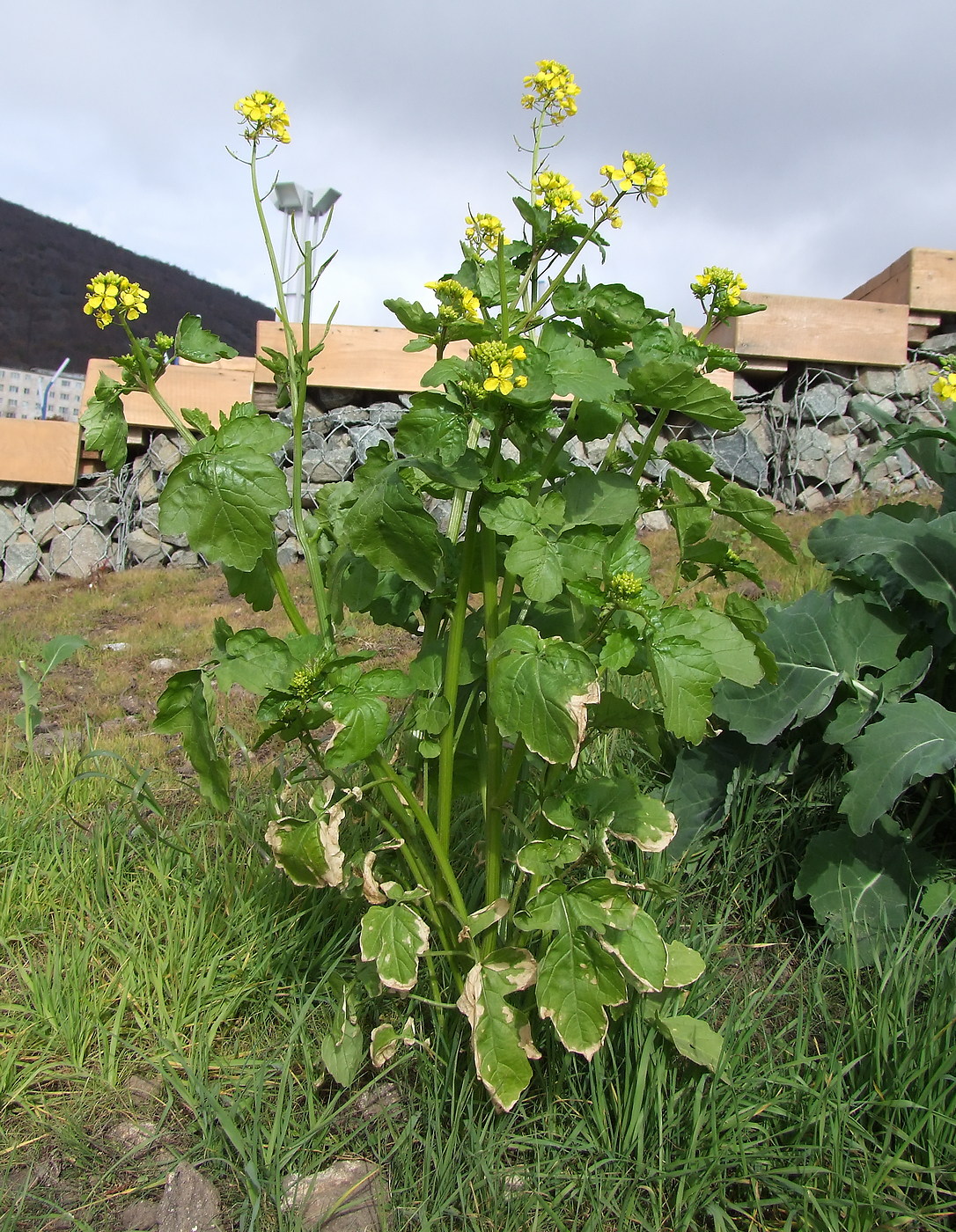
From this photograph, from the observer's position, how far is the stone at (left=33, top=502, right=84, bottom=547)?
693 cm

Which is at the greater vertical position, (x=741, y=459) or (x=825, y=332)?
(x=825, y=332)

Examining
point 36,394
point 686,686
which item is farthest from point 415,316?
point 36,394

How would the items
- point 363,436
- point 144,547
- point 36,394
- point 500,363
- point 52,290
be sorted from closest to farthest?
point 500,363 → point 363,436 → point 144,547 → point 36,394 → point 52,290

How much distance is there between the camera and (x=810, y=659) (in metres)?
2.06

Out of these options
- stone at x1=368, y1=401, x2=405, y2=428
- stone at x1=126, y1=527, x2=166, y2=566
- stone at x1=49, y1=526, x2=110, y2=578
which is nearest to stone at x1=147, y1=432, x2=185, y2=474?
stone at x1=126, y1=527, x2=166, y2=566

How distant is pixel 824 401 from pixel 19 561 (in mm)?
6373

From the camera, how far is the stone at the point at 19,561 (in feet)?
22.5

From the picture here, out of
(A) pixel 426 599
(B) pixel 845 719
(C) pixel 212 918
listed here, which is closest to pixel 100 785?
(C) pixel 212 918

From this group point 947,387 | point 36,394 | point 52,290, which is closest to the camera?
point 947,387

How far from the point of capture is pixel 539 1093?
4.83ft

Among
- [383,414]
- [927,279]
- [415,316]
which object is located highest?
[927,279]

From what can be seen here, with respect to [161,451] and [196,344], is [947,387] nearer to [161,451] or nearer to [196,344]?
[196,344]

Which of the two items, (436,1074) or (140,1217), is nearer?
(140,1217)

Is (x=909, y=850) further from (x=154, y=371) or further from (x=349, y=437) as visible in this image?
(x=349, y=437)
